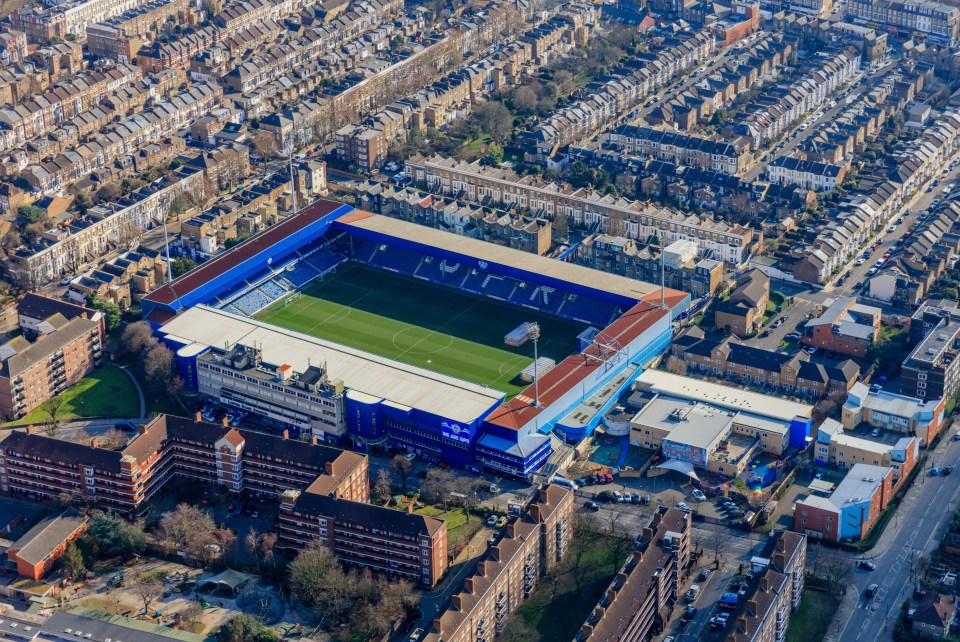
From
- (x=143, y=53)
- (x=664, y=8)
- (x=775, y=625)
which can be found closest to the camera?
(x=775, y=625)

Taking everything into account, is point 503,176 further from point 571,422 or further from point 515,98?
point 571,422

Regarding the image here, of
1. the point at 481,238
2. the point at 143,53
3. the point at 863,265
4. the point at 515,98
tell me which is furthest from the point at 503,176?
the point at 143,53

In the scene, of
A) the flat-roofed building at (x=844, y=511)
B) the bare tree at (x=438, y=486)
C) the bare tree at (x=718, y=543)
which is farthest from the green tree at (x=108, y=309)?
the flat-roofed building at (x=844, y=511)

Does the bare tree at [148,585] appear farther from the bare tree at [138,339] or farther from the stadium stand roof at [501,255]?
the stadium stand roof at [501,255]

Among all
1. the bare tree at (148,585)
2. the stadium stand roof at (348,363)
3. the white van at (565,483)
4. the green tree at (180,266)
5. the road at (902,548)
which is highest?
the stadium stand roof at (348,363)

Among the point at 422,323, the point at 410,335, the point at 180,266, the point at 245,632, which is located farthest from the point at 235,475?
the point at 180,266

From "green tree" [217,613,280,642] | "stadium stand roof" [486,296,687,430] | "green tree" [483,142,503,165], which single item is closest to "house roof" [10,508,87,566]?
"green tree" [217,613,280,642]
